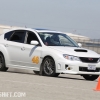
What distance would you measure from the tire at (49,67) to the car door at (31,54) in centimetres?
35

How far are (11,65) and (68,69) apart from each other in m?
2.73

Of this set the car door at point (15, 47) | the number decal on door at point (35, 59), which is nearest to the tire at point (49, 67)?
the number decal on door at point (35, 59)

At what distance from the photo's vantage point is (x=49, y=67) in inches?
653

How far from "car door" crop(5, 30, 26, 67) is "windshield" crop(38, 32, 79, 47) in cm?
82

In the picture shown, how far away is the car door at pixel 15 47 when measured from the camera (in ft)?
58.5

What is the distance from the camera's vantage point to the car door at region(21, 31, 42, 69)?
17062 millimetres

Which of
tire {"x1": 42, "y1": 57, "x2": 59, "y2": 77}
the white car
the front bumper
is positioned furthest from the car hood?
tire {"x1": 42, "y1": 57, "x2": 59, "y2": 77}

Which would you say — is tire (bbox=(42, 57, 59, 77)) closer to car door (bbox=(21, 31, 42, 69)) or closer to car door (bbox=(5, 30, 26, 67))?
car door (bbox=(21, 31, 42, 69))

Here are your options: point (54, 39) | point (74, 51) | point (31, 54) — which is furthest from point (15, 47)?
point (74, 51)

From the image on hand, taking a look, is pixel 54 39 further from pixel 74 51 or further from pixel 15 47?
pixel 15 47

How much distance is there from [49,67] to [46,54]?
0.46m

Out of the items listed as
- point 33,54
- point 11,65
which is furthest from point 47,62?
point 11,65

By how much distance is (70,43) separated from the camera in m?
17.9

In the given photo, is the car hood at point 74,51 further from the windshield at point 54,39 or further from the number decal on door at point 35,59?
the number decal on door at point 35,59
